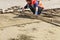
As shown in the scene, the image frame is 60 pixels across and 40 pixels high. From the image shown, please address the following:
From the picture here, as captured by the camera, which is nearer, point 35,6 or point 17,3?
point 35,6

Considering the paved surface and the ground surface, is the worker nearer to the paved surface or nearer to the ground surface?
the ground surface

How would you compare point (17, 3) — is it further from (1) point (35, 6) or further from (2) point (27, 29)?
(2) point (27, 29)

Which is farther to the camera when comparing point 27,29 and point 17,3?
point 17,3

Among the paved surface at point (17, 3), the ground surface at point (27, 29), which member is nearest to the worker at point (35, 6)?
the ground surface at point (27, 29)

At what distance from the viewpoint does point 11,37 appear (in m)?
5.65

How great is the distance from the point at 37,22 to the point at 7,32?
Answer: 1.50m

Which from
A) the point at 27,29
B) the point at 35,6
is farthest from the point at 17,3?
the point at 27,29

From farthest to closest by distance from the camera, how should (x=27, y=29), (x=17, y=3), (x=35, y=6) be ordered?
(x=17, y=3) → (x=35, y=6) → (x=27, y=29)

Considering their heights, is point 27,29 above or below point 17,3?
below

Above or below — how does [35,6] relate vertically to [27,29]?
above

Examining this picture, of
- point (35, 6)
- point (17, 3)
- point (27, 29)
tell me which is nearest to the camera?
point (27, 29)

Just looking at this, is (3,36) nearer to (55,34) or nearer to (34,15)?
(55,34)

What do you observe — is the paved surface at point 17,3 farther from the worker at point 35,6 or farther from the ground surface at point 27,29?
the ground surface at point 27,29

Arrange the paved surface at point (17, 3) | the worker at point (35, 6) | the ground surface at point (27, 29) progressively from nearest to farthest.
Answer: the ground surface at point (27, 29), the worker at point (35, 6), the paved surface at point (17, 3)
